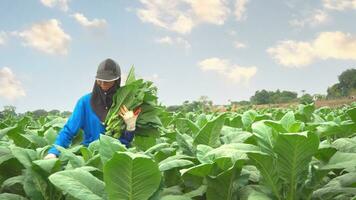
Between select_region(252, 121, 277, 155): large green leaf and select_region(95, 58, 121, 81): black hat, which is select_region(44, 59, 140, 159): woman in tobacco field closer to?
select_region(95, 58, 121, 81): black hat

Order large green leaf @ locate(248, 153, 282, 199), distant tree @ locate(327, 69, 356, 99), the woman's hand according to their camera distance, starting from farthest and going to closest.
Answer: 1. distant tree @ locate(327, 69, 356, 99)
2. the woman's hand
3. large green leaf @ locate(248, 153, 282, 199)

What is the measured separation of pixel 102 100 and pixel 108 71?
0.29 meters

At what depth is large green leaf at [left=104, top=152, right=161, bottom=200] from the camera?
92.8 inches

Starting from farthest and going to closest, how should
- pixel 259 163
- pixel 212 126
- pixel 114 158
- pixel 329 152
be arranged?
pixel 212 126 → pixel 329 152 → pixel 259 163 → pixel 114 158

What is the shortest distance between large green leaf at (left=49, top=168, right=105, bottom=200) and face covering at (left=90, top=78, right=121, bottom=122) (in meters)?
2.60

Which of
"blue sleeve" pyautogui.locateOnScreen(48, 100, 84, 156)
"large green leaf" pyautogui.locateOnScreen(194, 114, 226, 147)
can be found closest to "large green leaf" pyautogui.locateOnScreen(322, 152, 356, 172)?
"large green leaf" pyautogui.locateOnScreen(194, 114, 226, 147)

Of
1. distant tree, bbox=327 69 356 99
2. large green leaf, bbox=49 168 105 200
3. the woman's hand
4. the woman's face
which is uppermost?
distant tree, bbox=327 69 356 99

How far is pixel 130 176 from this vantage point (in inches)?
95.5

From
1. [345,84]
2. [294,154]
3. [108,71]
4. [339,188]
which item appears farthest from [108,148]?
[345,84]

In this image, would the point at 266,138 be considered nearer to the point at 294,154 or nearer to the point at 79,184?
the point at 294,154

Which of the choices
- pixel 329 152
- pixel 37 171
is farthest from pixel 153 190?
pixel 329 152

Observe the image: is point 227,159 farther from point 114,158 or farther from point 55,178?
point 55,178

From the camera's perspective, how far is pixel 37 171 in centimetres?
290

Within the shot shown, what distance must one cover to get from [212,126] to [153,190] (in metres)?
0.91
